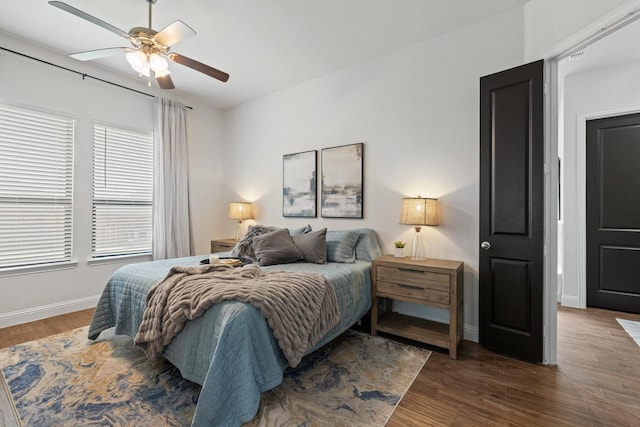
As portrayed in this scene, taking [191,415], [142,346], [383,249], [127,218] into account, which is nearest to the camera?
[191,415]

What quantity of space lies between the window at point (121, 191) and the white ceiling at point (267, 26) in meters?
0.89

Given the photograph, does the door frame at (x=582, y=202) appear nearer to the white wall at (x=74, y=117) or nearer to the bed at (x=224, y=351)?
the bed at (x=224, y=351)

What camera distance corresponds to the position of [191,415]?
5.49 ft

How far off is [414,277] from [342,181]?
147 centimetres

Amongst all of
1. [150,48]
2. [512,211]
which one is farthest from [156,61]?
[512,211]

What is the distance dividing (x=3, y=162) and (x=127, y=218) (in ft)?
4.16

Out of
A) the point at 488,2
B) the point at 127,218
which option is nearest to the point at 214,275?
the point at 127,218

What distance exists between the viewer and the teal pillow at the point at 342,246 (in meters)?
3.04

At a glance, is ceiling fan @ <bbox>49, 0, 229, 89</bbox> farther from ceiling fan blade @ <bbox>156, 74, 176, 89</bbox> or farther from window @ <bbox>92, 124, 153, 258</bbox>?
window @ <bbox>92, 124, 153, 258</bbox>

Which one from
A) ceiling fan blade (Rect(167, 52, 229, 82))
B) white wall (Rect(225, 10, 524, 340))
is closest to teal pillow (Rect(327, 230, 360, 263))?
white wall (Rect(225, 10, 524, 340))

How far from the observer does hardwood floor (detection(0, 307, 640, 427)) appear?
1.68 m

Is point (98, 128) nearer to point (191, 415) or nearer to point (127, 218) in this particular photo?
point (127, 218)

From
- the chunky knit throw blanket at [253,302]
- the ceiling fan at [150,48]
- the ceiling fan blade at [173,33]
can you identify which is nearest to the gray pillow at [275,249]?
the chunky knit throw blanket at [253,302]

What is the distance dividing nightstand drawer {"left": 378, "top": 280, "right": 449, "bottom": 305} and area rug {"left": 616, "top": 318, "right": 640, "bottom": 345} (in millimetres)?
1864
